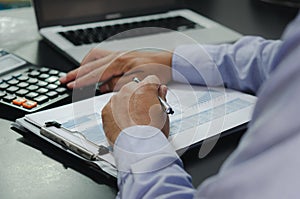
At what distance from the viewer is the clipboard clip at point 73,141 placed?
2.10 feet

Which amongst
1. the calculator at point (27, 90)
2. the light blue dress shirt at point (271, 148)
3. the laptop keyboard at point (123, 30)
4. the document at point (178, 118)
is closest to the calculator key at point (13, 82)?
the calculator at point (27, 90)

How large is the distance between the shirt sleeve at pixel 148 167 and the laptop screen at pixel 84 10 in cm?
56

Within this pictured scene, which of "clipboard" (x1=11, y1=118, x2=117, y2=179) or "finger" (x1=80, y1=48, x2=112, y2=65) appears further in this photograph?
"finger" (x1=80, y1=48, x2=112, y2=65)

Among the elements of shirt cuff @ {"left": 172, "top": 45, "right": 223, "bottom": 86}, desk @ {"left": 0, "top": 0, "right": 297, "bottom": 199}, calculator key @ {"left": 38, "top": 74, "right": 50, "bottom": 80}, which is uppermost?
shirt cuff @ {"left": 172, "top": 45, "right": 223, "bottom": 86}

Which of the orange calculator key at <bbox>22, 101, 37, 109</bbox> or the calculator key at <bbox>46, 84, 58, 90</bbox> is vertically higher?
the calculator key at <bbox>46, 84, 58, 90</bbox>

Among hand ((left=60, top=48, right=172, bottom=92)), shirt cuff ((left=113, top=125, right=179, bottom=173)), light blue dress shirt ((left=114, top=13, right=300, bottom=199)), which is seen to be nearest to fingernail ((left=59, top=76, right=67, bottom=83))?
hand ((left=60, top=48, right=172, bottom=92))

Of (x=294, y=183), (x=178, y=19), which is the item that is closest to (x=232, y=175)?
(x=294, y=183)

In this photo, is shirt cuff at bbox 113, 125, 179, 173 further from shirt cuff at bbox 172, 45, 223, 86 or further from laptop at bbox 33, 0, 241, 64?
laptop at bbox 33, 0, 241, 64

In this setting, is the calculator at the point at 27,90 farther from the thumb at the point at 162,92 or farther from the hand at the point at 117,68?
the thumb at the point at 162,92

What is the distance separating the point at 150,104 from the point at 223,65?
0.27 metres

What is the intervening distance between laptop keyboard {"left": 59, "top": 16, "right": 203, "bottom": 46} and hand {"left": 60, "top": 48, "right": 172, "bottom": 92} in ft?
0.45

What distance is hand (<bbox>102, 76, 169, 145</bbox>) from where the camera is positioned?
0.66 meters

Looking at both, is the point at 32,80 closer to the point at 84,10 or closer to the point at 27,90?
the point at 27,90

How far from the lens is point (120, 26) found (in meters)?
1.13
